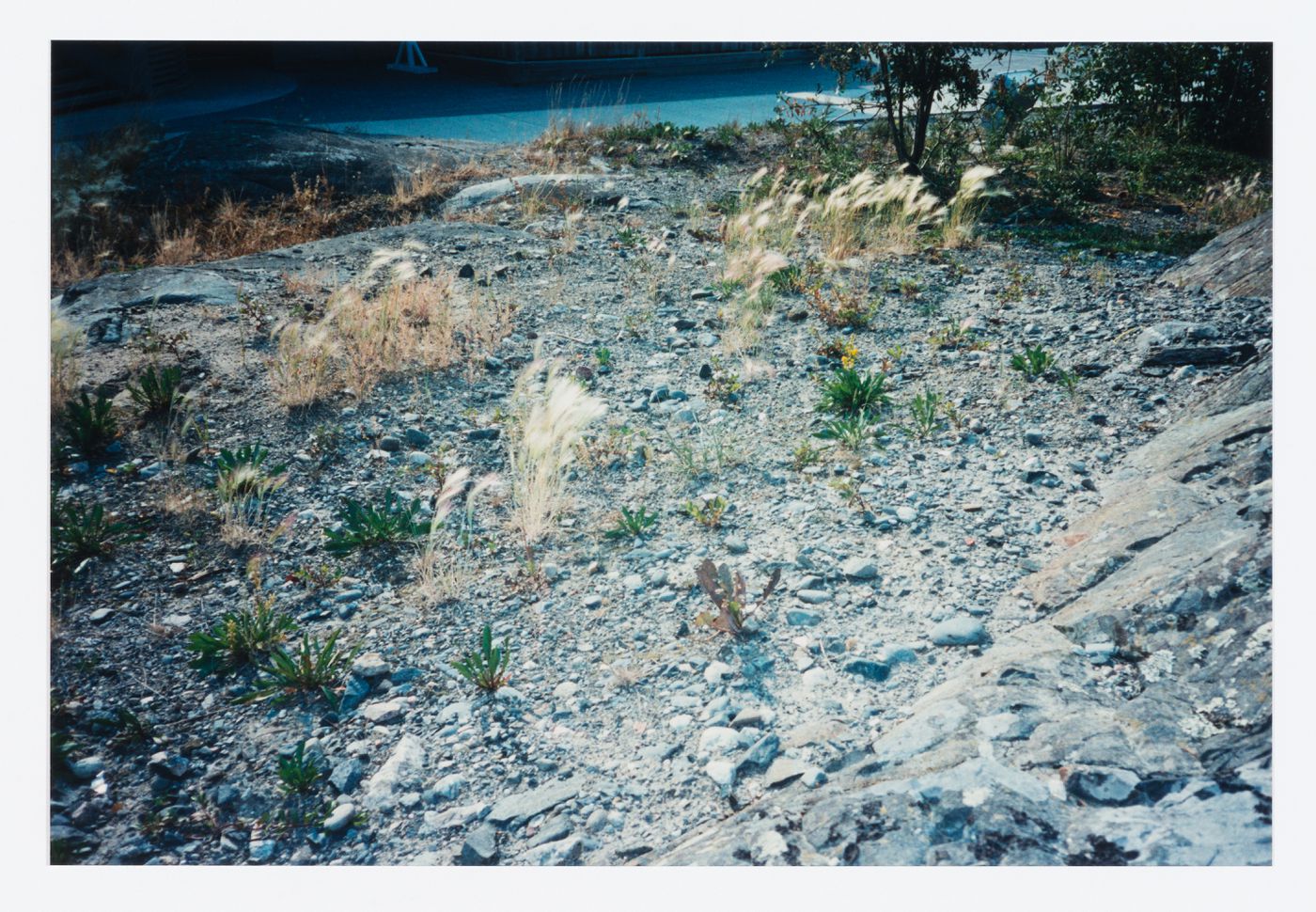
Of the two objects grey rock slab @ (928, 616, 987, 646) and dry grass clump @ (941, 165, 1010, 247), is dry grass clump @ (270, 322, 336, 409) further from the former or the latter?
dry grass clump @ (941, 165, 1010, 247)

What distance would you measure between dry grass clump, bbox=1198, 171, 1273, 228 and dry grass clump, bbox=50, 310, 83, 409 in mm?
7456

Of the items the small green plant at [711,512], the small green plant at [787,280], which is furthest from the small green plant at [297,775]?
the small green plant at [787,280]

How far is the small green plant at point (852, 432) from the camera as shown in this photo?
432 centimetres

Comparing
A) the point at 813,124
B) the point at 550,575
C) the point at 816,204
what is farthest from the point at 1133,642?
the point at 813,124

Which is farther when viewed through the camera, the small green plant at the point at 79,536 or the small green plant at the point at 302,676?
the small green plant at the point at 79,536

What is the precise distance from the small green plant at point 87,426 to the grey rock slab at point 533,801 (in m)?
3.20

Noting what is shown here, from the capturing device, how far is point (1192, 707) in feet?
7.55

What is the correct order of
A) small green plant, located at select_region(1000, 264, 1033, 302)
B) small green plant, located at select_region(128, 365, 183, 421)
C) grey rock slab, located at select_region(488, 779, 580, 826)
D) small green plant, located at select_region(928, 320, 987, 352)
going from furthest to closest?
small green plant, located at select_region(1000, 264, 1033, 302), small green plant, located at select_region(928, 320, 987, 352), small green plant, located at select_region(128, 365, 183, 421), grey rock slab, located at select_region(488, 779, 580, 826)

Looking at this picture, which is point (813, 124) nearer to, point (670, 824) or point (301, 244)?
point (301, 244)

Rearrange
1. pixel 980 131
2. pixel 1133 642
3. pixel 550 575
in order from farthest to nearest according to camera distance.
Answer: pixel 980 131 → pixel 550 575 → pixel 1133 642

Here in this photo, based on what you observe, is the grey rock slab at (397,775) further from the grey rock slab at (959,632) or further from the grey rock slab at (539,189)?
the grey rock slab at (539,189)

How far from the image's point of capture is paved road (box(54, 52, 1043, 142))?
36.7ft

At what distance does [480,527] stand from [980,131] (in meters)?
7.41

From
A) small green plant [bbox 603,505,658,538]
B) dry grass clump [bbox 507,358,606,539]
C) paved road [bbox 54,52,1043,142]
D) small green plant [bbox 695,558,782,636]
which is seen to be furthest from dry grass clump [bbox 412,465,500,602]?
paved road [bbox 54,52,1043,142]
